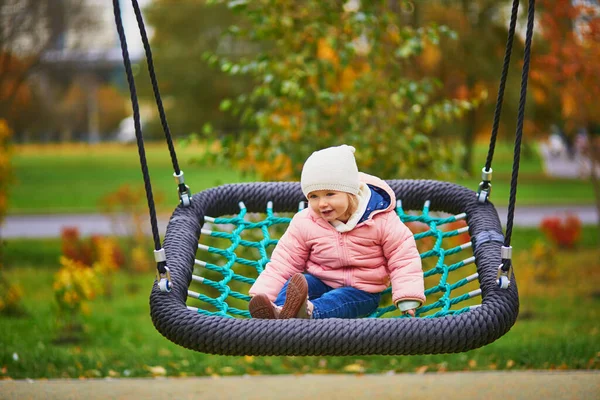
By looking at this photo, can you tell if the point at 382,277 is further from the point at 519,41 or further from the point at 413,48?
the point at 519,41

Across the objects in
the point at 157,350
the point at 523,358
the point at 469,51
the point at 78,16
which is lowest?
the point at 157,350

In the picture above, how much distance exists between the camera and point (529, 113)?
43.6 ft

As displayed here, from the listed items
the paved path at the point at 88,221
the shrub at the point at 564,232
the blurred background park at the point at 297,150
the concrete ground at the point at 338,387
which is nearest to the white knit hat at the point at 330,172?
the concrete ground at the point at 338,387

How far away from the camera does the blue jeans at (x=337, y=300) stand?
2.34 meters

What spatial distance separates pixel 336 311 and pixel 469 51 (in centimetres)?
980

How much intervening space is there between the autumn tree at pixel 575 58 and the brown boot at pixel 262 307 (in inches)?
137

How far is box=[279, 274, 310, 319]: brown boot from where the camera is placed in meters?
2.12

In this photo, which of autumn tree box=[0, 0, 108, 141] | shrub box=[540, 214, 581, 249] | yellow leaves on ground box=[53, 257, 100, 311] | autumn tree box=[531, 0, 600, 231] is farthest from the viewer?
shrub box=[540, 214, 581, 249]

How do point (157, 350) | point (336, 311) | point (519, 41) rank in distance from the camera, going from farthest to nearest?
point (519, 41)
point (157, 350)
point (336, 311)

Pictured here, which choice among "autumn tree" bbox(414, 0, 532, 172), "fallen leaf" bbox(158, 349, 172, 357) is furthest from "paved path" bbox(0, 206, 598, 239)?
"fallen leaf" bbox(158, 349, 172, 357)

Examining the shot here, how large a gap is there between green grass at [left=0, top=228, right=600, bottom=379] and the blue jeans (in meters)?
1.32

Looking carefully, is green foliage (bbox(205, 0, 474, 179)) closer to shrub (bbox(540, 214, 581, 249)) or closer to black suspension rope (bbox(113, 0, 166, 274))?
black suspension rope (bbox(113, 0, 166, 274))

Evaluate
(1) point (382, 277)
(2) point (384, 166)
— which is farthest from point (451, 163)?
(1) point (382, 277)

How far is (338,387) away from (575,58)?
2989 millimetres
